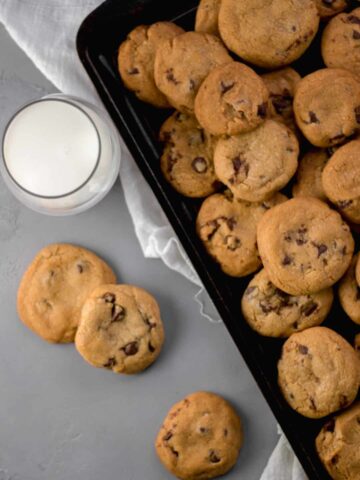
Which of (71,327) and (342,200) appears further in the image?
(71,327)

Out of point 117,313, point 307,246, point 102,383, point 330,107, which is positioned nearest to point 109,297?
point 117,313

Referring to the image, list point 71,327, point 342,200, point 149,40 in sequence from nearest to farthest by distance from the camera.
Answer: point 342,200 < point 149,40 < point 71,327

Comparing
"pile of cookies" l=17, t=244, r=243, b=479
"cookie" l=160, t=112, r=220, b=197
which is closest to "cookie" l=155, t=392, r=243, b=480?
"pile of cookies" l=17, t=244, r=243, b=479

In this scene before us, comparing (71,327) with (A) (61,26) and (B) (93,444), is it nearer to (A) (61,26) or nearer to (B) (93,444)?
(B) (93,444)

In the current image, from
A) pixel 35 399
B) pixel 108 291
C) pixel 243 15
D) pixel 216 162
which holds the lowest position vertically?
pixel 35 399

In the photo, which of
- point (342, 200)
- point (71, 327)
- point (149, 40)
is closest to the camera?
point (342, 200)

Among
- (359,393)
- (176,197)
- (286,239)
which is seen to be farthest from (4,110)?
(359,393)
